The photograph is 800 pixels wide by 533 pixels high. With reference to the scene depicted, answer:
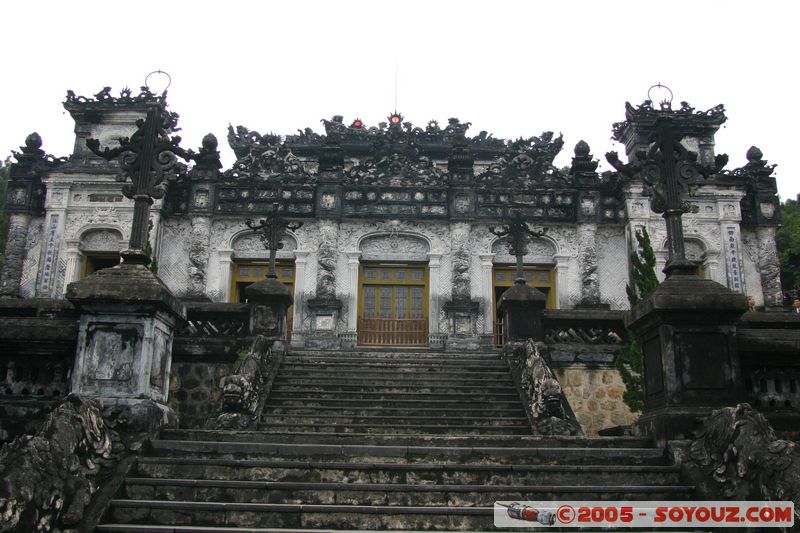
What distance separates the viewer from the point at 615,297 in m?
20.9

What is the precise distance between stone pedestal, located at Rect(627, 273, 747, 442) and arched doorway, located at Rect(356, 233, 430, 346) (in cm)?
1303

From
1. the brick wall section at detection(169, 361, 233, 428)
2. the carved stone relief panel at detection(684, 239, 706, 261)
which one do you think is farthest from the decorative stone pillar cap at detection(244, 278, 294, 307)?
the carved stone relief panel at detection(684, 239, 706, 261)

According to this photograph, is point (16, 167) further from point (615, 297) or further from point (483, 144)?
point (615, 297)

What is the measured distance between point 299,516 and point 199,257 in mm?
15828

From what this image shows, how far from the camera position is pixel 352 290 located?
20.6m

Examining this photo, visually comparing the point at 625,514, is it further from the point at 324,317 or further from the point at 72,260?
the point at 72,260

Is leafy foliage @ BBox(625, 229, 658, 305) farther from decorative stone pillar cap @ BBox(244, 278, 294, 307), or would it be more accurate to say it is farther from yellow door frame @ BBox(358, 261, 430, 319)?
decorative stone pillar cap @ BBox(244, 278, 294, 307)

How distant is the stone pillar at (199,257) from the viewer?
2059cm

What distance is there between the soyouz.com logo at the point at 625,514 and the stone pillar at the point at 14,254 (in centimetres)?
1931

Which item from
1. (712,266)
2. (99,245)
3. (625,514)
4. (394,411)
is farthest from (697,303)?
(99,245)

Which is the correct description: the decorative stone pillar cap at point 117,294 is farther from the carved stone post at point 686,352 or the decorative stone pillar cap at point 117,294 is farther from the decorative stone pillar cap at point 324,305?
the decorative stone pillar cap at point 324,305

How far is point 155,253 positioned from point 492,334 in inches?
386

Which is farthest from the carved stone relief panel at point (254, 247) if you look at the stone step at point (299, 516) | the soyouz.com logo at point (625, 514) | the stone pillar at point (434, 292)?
the soyouz.com logo at point (625, 514)

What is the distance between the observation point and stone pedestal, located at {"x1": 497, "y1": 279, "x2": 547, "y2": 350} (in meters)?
12.9
